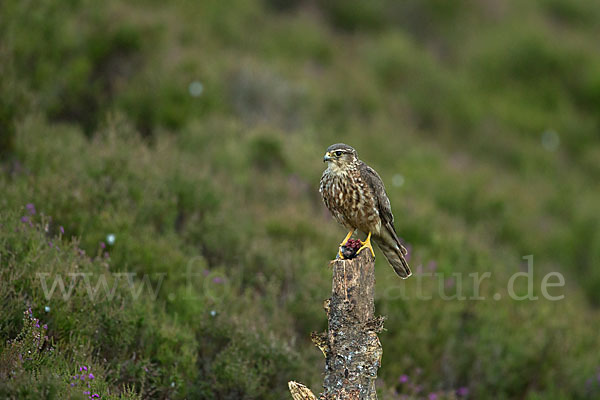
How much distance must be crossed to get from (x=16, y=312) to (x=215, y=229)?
2766 millimetres

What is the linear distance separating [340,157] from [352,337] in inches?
57.7

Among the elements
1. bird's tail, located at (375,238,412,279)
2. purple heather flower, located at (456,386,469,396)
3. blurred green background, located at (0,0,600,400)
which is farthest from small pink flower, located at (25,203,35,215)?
purple heather flower, located at (456,386,469,396)

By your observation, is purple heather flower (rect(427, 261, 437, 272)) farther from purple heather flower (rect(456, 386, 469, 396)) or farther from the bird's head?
the bird's head

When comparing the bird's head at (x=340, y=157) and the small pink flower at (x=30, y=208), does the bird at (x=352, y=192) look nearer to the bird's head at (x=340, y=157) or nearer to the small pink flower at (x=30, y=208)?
the bird's head at (x=340, y=157)

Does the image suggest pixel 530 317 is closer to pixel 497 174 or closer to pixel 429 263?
pixel 429 263

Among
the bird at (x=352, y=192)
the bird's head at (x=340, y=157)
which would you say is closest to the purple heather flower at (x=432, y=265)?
the bird at (x=352, y=192)

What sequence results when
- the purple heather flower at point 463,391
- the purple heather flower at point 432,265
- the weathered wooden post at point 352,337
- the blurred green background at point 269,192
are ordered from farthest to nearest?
the purple heather flower at point 432,265 → the purple heather flower at point 463,391 → the blurred green background at point 269,192 → the weathered wooden post at point 352,337

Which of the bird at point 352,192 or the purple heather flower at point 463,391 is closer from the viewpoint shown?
the bird at point 352,192

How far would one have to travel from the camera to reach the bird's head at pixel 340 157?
5273 mm

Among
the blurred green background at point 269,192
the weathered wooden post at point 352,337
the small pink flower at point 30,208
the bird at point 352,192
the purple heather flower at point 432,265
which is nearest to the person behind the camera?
the weathered wooden post at point 352,337

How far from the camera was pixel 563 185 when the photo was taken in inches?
532

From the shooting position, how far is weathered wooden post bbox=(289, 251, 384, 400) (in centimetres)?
442

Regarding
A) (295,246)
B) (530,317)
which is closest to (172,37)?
(295,246)

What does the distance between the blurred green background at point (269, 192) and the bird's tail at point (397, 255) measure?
1.05 metres
